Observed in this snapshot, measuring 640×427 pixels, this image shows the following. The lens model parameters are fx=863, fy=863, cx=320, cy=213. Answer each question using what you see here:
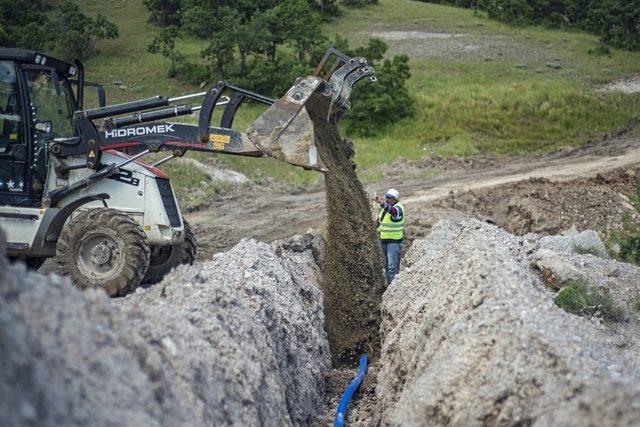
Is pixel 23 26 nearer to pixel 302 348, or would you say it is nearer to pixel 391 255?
pixel 391 255

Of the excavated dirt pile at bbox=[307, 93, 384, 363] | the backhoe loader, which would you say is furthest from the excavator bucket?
the excavated dirt pile at bbox=[307, 93, 384, 363]

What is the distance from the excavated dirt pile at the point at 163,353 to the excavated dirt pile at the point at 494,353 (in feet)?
3.80

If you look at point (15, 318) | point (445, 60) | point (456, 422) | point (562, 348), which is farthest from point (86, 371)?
point (445, 60)

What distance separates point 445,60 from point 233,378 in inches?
1336

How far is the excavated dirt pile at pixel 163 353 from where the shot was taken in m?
4.49

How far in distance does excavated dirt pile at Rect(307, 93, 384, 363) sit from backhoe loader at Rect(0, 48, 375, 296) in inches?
37.6

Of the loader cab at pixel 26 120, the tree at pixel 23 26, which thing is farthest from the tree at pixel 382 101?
the loader cab at pixel 26 120

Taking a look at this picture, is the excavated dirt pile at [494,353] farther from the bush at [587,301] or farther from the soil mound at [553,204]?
the soil mound at [553,204]

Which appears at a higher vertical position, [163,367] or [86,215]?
[163,367]

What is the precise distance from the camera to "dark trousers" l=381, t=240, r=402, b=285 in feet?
45.6

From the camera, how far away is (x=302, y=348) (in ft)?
32.8

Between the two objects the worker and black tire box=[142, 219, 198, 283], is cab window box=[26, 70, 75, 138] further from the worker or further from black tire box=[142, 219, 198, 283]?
the worker

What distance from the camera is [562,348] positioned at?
6.39 meters

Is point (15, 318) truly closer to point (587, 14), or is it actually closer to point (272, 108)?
point (272, 108)
